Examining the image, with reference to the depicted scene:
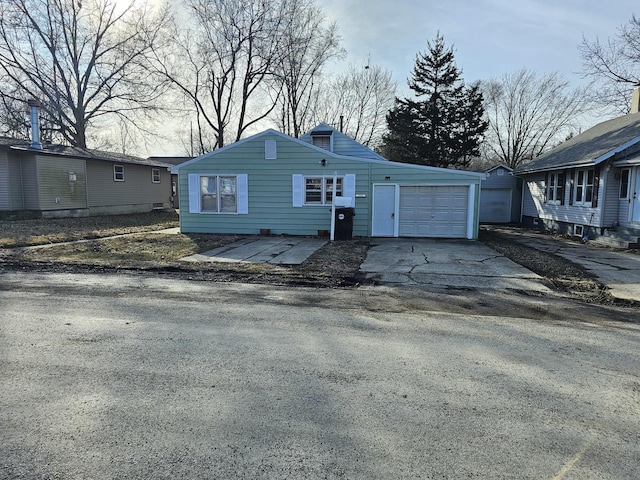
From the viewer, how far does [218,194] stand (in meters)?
14.8

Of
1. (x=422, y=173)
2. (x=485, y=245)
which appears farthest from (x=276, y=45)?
(x=485, y=245)

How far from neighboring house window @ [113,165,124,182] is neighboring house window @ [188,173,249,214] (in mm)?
11301

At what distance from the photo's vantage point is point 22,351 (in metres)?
3.76

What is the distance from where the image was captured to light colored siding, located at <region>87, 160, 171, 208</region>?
71.6ft

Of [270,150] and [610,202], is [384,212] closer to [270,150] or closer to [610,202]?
[270,150]

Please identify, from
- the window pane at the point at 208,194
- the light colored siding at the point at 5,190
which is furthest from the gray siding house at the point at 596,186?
the light colored siding at the point at 5,190

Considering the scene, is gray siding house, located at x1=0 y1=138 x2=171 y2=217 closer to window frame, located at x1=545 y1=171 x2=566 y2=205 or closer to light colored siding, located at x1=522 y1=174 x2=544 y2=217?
light colored siding, located at x1=522 y1=174 x2=544 y2=217

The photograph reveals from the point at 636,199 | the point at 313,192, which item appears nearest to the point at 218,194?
the point at 313,192

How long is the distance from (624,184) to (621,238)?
2064 mm

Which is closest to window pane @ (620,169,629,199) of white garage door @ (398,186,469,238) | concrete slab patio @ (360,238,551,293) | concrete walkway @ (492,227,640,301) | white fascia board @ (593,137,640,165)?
white fascia board @ (593,137,640,165)

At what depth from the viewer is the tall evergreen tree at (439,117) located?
29.0 m

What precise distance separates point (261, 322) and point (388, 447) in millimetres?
2696

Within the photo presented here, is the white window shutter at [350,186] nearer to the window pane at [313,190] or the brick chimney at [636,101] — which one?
the window pane at [313,190]

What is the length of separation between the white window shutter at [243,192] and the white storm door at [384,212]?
4.62 m
